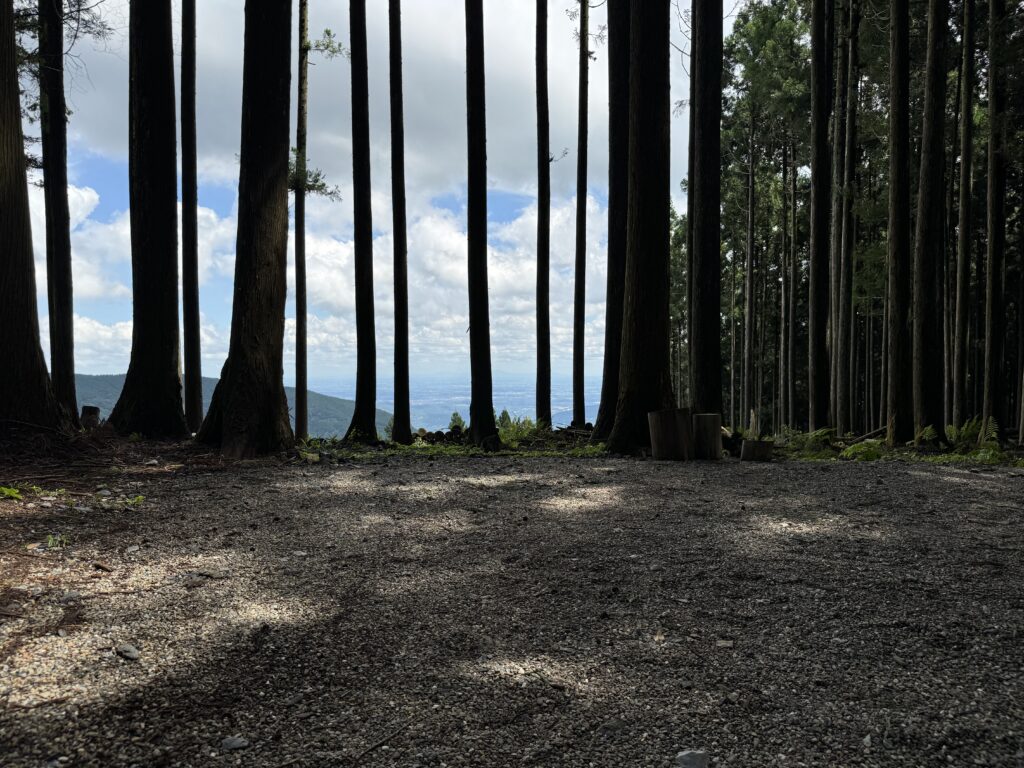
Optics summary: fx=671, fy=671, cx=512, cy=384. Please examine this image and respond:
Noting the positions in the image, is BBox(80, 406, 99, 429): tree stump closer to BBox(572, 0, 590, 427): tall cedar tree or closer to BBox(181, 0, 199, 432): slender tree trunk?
BBox(181, 0, 199, 432): slender tree trunk

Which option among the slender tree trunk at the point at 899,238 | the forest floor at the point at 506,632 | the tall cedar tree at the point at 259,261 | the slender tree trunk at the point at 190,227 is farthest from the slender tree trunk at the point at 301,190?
the slender tree trunk at the point at 899,238

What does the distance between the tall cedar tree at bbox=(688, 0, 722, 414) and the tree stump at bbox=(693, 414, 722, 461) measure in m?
0.96

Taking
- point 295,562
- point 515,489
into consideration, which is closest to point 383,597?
point 295,562

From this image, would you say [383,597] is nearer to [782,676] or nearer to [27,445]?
[782,676]

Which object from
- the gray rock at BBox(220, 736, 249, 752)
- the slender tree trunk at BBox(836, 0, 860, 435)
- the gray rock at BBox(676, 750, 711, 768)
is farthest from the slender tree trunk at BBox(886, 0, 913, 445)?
the gray rock at BBox(220, 736, 249, 752)

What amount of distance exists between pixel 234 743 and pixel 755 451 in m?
7.69

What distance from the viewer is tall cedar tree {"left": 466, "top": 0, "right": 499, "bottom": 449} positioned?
35.9ft

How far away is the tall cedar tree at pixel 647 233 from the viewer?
9.02m

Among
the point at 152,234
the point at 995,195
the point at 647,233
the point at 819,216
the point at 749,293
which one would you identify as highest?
the point at 995,195

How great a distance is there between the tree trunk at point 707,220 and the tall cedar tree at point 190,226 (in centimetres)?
915

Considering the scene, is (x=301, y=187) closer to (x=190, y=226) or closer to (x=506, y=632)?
(x=190, y=226)

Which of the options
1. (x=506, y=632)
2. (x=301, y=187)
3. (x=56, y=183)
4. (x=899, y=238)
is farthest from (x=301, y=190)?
(x=506, y=632)

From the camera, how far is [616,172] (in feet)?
38.5

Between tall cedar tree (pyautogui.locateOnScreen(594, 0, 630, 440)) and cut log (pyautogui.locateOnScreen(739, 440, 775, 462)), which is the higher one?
tall cedar tree (pyautogui.locateOnScreen(594, 0, 630, 440))
